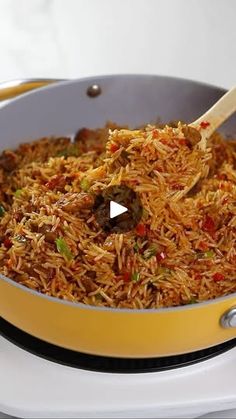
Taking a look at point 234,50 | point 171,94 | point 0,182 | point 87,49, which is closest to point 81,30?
point 87,49

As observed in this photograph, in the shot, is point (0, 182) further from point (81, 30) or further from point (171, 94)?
point (81, 30)

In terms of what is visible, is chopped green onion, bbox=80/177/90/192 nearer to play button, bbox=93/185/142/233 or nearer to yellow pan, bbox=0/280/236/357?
play button, bbox=93/185/142/233

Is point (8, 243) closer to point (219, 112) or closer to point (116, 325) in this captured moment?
point (116, 325)

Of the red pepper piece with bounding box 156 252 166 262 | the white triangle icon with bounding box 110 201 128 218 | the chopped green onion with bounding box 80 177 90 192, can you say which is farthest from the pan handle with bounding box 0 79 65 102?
the red pepper piece with bounding box 156 252 166 262

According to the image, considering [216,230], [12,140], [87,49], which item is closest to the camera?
[216,230]

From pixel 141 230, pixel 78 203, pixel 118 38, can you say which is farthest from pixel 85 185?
pixel 118 38

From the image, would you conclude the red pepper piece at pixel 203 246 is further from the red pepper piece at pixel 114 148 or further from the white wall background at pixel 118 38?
the white wall background at pixel 118 38

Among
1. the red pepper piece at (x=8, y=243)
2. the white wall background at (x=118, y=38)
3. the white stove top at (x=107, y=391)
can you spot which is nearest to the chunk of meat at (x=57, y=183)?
the red pepper piece at (x=8, y=243)
